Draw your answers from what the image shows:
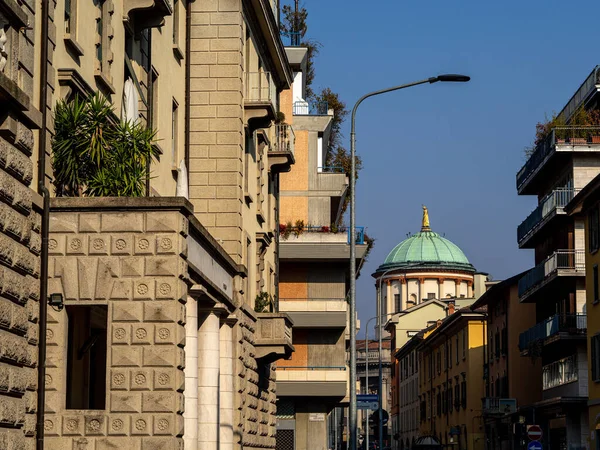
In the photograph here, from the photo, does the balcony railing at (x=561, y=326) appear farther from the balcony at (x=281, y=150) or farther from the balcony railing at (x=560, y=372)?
the balcony at (x=281, y=150)

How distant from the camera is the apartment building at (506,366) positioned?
69.9m

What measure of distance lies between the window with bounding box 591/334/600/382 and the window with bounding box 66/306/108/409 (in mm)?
31891

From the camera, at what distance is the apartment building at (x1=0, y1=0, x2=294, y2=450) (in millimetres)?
15172

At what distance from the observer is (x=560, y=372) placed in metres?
58.3

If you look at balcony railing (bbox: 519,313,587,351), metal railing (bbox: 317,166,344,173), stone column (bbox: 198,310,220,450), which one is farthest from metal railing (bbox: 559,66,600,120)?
stone column (bbox: 198,310,220,450)

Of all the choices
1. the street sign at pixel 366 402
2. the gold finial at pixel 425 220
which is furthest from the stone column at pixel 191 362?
the gold finial at pixel 425 220

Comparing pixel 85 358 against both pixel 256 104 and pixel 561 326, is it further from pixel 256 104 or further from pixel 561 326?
pixel 561 326

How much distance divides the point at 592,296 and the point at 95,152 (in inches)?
1447

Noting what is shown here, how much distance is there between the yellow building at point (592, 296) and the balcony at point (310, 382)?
969 cm

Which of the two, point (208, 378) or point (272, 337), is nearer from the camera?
point (208, 378)

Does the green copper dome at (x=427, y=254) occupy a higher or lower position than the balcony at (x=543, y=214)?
higher

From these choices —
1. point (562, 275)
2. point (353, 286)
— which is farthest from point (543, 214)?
point (353, 286)

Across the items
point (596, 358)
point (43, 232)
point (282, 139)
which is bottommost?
point (43, 232)

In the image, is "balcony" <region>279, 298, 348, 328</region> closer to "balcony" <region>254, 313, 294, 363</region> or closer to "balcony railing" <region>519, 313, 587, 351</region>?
"balcony railing" <region>519, 313, 587, 351</region>
